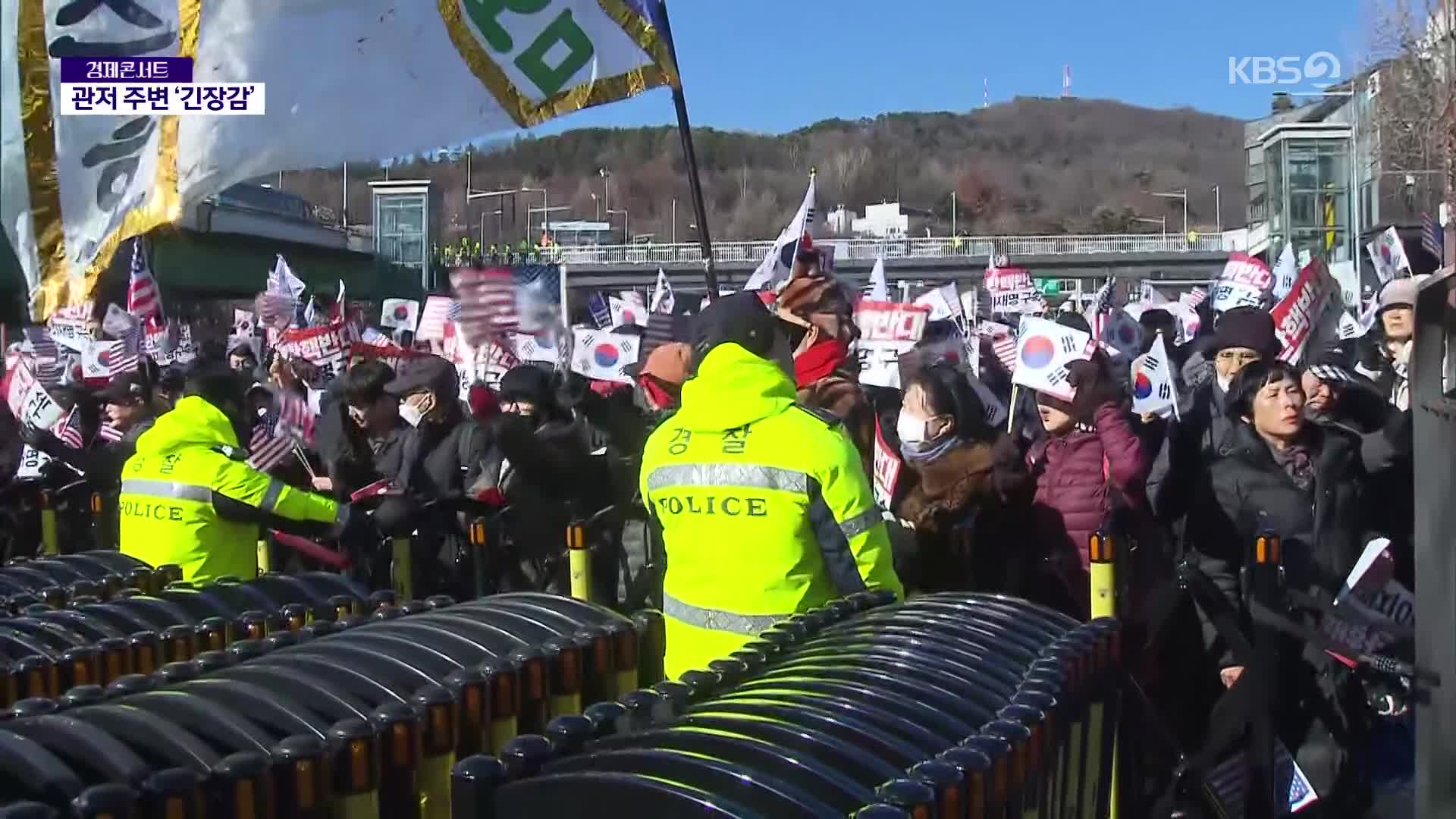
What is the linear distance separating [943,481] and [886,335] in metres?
4.08

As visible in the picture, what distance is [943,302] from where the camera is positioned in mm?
13766

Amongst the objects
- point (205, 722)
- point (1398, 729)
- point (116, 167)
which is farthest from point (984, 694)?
point (116, 167)

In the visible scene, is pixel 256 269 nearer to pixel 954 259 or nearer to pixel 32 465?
pixel 954 259

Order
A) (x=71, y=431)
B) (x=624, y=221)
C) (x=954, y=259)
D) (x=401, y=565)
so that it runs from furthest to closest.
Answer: (x=624, y=221)
(x=954, y=259)
(x=71, y=431)
(x=401, y=565)

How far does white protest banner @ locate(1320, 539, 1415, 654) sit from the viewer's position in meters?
4.77

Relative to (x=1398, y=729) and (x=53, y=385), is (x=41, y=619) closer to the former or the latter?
(x=1398, y=729)

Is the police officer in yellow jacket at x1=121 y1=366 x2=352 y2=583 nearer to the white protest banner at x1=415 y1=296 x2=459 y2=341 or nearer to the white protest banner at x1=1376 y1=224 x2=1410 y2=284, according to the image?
the white protest banner at x1=415 y1=296 x2=459 y2=341

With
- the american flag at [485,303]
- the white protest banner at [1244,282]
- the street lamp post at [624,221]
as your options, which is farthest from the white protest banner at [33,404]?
the street lamp post at [624,221]

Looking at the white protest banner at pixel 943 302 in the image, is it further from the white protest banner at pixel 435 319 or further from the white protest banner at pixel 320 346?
the white protest banner at pixel 320 346

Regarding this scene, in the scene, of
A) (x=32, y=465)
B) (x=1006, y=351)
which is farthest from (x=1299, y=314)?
(x=32, y=465)

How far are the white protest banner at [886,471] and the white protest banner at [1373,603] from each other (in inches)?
72.4

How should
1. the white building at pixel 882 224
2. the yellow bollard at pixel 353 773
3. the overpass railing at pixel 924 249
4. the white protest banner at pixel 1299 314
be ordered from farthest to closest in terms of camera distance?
the white building at pixel 882 224 → the overpass railing at pixel 924 249 → the white protest banner at pixel 1299 314 → the yellow bollard at pixel 353 773

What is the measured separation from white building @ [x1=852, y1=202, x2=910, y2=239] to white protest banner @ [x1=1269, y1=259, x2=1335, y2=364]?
7024cm

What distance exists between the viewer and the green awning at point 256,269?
4162 cm
